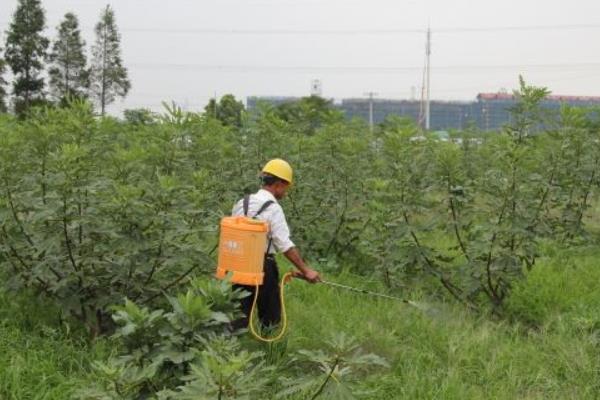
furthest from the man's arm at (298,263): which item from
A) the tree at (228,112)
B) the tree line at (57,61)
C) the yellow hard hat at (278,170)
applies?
the tree line at (57,61)

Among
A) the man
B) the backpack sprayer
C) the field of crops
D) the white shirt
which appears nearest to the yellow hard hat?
the man

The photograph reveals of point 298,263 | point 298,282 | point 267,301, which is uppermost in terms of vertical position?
point 298,263

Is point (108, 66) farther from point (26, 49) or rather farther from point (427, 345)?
point (427, 345)

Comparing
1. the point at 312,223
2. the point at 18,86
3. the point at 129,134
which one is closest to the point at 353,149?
the point at 312,223

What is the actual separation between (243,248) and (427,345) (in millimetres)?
1954

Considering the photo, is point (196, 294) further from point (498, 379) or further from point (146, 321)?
point (498, 379)

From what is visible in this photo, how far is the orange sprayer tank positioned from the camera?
4.33 metres

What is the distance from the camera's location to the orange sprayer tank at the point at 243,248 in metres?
4.33

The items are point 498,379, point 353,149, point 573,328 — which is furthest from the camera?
point 353,149

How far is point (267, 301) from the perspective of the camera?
4.95m

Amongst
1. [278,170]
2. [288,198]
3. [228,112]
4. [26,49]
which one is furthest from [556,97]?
[26,49]

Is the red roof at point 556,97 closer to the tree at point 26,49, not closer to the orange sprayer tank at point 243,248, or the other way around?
the orange sprayer tank at point 243,248

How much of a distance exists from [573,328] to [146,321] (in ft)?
13.4

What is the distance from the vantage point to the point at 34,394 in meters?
3.83
